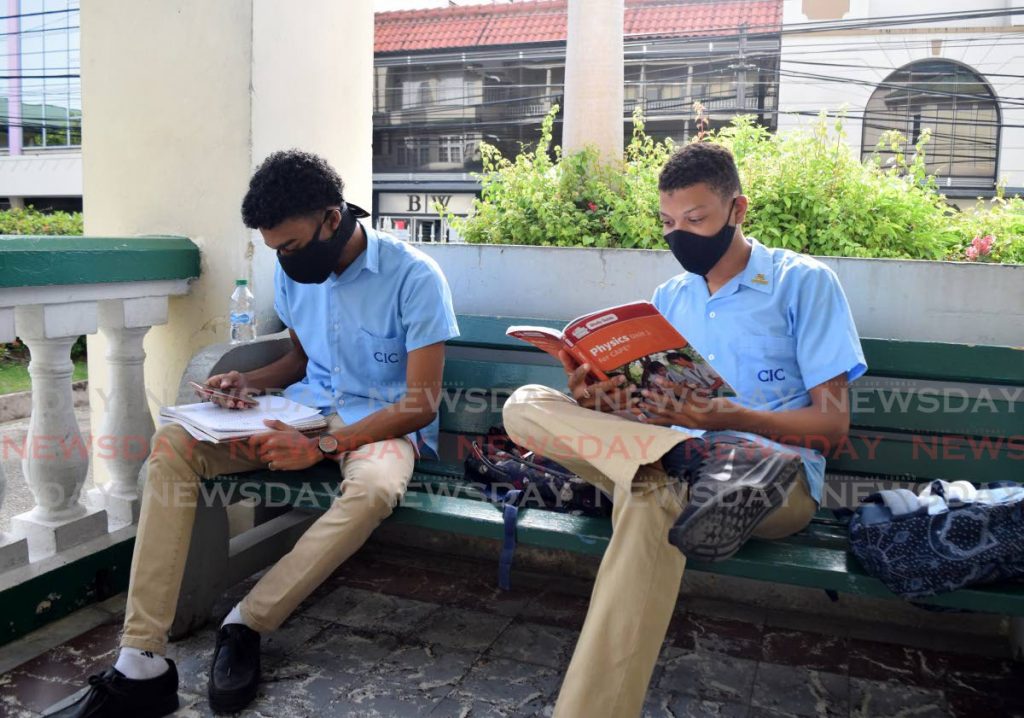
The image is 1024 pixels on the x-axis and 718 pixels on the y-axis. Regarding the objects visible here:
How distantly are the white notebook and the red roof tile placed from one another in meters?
20.7

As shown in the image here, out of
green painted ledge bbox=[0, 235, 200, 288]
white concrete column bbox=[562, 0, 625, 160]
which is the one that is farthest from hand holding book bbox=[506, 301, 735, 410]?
white concrete column bbox=[562, 0, 625, 160]

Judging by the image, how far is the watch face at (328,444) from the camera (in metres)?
2.69

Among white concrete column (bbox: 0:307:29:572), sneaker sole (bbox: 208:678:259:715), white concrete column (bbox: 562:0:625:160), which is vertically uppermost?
white concrete column (bbox: 562:0:625:160)

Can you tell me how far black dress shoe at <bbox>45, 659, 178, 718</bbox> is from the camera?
230 centimetres

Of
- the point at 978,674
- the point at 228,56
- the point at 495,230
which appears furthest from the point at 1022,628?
the point at 228,56

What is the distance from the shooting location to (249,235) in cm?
351

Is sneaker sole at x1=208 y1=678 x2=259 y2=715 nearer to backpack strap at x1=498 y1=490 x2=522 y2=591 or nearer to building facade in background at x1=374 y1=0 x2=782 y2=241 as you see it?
backpack strap at x1=498 y1=490 x2=522 y2=591

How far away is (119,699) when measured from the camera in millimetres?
2309

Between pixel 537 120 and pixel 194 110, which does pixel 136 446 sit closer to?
pixel 194 110

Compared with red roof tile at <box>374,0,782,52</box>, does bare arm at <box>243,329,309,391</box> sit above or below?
below

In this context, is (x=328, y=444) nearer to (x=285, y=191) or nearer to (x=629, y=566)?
(x=285, y=191)

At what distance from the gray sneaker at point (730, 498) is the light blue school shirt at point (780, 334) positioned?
0.82 ft

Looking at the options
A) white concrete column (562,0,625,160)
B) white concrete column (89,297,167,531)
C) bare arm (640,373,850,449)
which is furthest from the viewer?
white concrete column (562,0,625,160)

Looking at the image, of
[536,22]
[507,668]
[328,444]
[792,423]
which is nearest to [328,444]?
[328,444]
